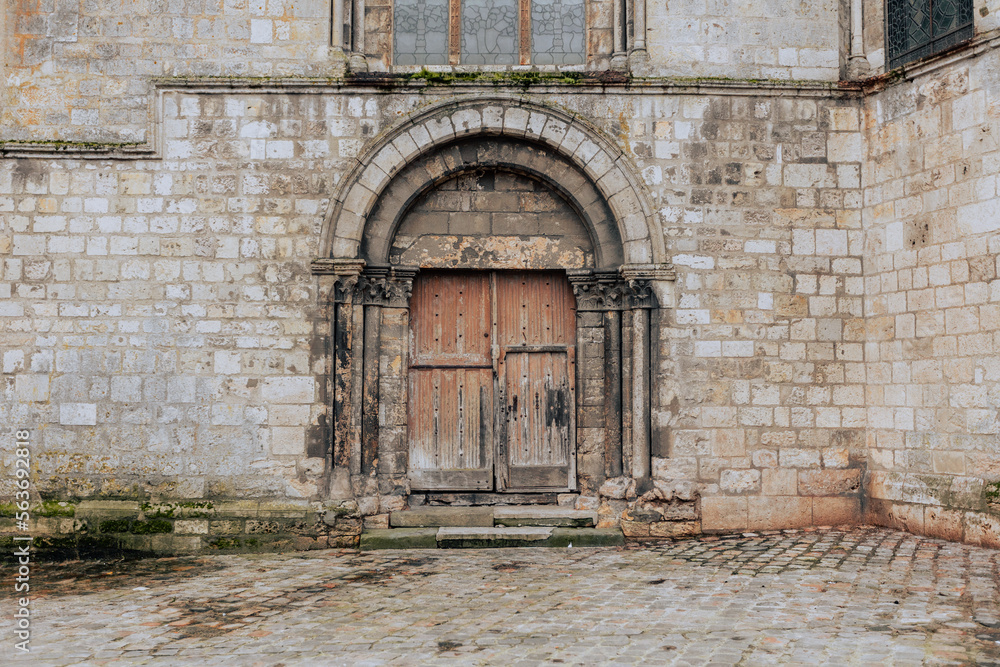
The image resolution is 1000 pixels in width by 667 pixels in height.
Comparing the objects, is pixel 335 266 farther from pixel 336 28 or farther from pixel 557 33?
pixel 557 33

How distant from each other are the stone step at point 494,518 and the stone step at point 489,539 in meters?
0.21

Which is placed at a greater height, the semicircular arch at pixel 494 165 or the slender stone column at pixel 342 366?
the semicircular arch at pixel 494 165

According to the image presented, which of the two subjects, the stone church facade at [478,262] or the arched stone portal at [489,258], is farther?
the arched stone portal at [489,258]

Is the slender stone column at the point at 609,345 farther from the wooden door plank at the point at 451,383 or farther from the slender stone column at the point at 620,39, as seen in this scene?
the slender stone column at the point at 620,39

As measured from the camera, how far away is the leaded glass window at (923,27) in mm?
6957

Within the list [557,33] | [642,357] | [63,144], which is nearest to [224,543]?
[63,144]

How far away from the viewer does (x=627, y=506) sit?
24.0 ft

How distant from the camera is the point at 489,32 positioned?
305 inches

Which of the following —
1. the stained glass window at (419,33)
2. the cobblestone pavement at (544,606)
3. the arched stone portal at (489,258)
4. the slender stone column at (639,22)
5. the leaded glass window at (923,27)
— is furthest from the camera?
the stained glass window at (419,33)

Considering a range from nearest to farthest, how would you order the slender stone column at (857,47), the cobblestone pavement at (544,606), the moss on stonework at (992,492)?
the cobblestone pavement at (544,606) → the moss on stonework at (992,492) → the slender stone column at (857,47)

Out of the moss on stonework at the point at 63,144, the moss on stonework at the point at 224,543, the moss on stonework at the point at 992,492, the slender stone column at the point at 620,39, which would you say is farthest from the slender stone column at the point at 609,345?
the moss on stonework at the point at 63,144

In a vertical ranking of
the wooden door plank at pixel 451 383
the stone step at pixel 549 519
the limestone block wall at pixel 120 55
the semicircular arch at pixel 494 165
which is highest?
the limestone block wall at pixel 120 55

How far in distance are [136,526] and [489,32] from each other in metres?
5.61

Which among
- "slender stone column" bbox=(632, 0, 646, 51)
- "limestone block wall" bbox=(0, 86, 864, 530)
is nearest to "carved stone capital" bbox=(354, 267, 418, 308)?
"limestone block wall" bbox=(0, 86, 864, 530)
